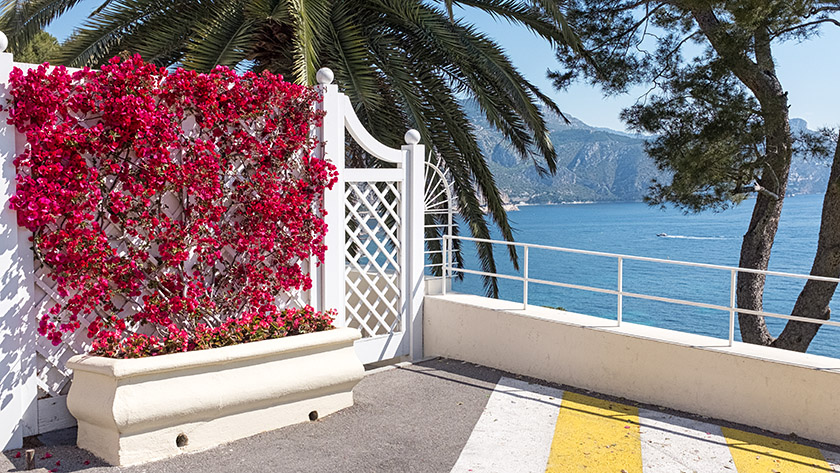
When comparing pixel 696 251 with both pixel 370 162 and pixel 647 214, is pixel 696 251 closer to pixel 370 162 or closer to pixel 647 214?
pixel 647 214

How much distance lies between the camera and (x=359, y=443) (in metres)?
4.93

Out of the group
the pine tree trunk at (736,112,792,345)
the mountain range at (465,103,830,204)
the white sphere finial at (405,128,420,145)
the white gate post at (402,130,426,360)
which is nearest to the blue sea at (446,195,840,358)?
the mountain range at (465,103,830,204)

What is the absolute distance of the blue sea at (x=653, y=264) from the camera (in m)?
53.7

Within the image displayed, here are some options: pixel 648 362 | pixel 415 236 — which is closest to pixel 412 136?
pixel 415 236

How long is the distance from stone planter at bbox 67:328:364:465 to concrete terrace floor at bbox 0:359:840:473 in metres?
0.11

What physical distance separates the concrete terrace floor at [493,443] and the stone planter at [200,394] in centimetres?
11

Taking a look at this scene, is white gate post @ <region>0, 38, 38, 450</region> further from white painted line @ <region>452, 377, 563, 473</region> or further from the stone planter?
white painted line @ <region>452, 377, 563, 473</region>

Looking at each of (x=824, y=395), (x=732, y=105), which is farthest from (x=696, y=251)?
(x=824, y=395)

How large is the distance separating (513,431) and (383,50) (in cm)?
506

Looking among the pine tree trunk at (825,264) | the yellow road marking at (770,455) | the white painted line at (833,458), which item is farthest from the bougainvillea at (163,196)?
the pine tree trunk at (825,264)

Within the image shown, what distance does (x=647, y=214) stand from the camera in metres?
114

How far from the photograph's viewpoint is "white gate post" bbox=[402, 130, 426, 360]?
23.1 ft

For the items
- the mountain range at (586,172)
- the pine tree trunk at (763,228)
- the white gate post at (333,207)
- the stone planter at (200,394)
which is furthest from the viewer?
the mountain range at (586,172)

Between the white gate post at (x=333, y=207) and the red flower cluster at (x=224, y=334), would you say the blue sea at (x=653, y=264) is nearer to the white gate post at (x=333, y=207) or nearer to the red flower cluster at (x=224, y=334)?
the white gate post at (x=333, y=207)
